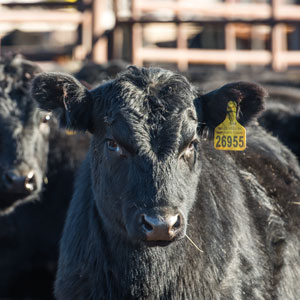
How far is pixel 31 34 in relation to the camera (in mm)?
15578

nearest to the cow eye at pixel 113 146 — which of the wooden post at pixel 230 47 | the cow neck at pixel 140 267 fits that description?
the cow neck at pixel 140 267

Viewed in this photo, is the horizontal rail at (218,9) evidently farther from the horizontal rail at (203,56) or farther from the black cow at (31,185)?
the black cow at (31,185)

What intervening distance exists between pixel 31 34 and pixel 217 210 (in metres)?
12.5

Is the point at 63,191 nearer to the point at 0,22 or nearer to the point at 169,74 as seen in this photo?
the point at 169,74

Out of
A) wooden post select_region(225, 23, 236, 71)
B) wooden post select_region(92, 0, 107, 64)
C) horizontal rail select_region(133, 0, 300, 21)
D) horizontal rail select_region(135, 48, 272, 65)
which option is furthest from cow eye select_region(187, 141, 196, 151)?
wooden post select_region(225, 23, 236, 71)

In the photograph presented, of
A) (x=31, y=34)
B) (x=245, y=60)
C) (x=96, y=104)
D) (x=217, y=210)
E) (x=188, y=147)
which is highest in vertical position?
(x=31, y=34)

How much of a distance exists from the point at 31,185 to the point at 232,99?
2.32 metres

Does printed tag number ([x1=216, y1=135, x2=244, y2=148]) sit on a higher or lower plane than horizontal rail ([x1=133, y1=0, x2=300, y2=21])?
lower

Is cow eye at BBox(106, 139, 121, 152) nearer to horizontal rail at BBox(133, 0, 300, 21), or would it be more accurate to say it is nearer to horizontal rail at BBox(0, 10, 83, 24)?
horizontal rail at BBox(0, 10, 83, 24)

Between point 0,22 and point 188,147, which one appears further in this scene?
point 0,22

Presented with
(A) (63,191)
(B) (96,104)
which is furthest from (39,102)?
(A) (63,191)

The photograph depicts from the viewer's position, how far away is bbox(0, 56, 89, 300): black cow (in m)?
5.70

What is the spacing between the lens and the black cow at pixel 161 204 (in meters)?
3.56

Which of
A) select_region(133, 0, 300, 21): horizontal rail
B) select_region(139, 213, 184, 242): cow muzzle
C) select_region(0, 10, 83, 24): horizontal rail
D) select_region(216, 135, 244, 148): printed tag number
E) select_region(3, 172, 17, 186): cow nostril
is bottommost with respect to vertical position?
select_region(139, 213, 184, 242): cow muzzle
